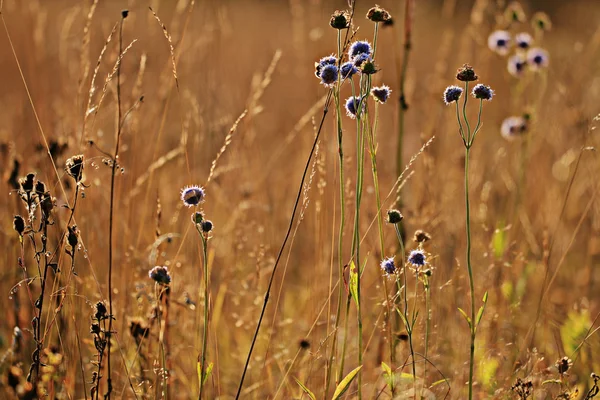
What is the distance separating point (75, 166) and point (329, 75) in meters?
0.54

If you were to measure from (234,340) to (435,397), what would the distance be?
3.70ft

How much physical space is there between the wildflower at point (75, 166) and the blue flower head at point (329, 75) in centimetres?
51

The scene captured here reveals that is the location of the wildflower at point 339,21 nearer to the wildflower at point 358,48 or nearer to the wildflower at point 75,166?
the wildflower at point 358,48

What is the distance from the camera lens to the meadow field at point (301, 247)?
4.94 feet

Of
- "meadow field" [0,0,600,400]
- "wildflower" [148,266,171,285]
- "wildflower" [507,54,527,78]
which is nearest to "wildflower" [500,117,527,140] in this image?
"meadow field" [0,0,600,400]

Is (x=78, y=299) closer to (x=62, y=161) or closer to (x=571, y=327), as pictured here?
(x=62, y=161)

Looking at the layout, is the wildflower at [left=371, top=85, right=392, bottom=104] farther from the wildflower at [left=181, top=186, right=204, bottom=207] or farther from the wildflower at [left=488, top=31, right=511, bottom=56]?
the wildflower at [left=488, top=31, right=511, bottom=56]

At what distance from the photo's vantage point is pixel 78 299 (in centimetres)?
199

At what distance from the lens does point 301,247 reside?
3402 mm

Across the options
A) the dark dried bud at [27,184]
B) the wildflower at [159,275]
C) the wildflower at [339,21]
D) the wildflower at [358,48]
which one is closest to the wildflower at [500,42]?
the wildflower at [358,48]

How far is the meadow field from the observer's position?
1.50 metres

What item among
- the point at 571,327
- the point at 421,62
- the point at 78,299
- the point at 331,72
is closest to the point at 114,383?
the point at 78,299

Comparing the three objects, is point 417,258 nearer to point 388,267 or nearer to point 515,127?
point 388,267

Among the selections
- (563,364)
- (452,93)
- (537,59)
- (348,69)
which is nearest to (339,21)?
(348,69)
